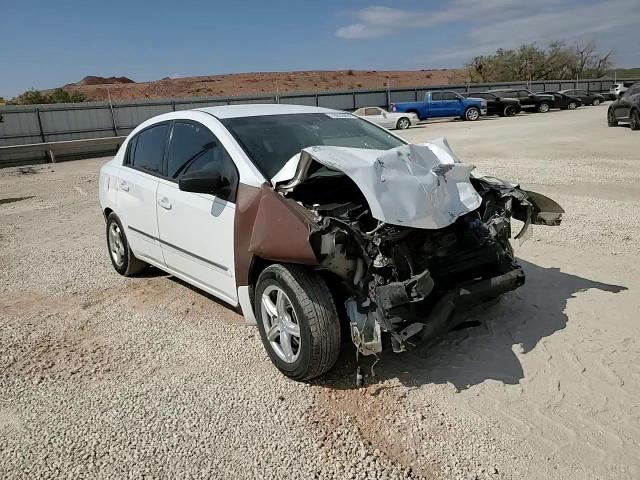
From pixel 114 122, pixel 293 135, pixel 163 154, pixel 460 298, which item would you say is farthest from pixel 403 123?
pixel 460 298

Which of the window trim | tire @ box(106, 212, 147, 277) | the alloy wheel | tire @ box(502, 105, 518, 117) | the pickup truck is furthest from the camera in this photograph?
tire @ box(502, 105, 518, 117)

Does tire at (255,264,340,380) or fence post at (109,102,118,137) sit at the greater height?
fence post at (109,102,118,137)

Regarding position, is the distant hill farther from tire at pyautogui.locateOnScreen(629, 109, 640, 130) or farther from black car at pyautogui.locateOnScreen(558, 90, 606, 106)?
tire at pyautogui.locateOnScreen(629, 109, 640, 130)

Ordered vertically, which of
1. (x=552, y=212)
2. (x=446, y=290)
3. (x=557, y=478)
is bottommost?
(x=557, y=478)

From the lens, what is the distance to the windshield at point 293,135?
405 centimetres

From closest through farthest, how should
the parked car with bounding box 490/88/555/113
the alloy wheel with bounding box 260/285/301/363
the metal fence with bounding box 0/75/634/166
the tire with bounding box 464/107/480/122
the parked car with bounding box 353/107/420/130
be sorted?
the alloy wheel with bounding box 260/285/301/363, the metal fence with bounding box 0/75/634/166, the parked car with bounding box 353/107/420/130, the tire with bounding box 464/107/480/122, the parked car with bounding box 490/88/555/113

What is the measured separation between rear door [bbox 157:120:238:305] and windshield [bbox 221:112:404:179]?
221 mm

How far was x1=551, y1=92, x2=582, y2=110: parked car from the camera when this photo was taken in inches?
1375

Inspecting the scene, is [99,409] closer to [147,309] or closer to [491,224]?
[147,309]

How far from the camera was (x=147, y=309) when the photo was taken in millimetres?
4988

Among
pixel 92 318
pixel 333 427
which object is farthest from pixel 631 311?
pixel 92 318

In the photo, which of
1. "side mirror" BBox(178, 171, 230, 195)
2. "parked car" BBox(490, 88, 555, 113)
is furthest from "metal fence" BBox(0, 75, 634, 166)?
"side mirror" BBox(178, 171, 230, 195)

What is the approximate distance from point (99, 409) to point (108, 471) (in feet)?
2.16

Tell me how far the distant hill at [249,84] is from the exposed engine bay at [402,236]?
55618mm
